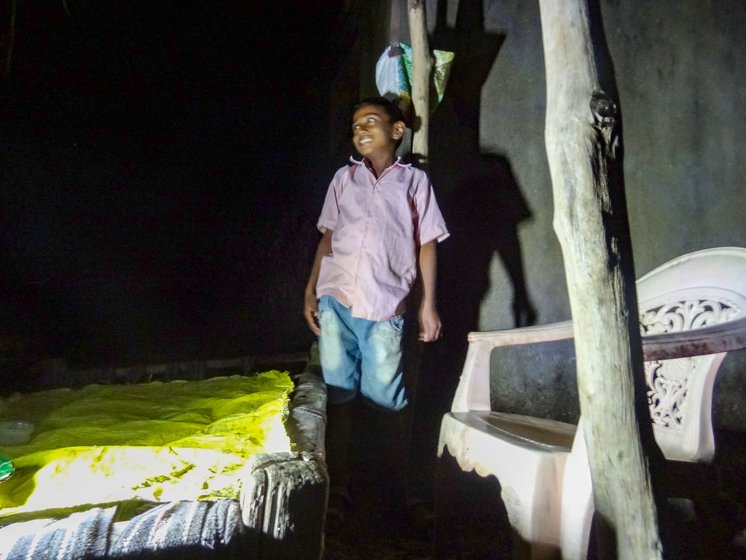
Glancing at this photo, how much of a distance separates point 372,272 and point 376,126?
31.3 inches

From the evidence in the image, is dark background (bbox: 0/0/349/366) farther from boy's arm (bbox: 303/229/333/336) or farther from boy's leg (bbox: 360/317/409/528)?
boy's leg (bbox: 360/317/409/528)

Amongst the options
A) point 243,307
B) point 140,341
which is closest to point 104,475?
point 140,341

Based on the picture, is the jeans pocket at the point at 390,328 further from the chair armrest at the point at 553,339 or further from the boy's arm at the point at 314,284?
the boy's arm at the point at 314,284

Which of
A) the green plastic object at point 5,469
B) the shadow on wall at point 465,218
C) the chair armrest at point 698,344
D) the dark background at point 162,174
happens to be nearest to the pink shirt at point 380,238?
the shadow on wall at point 465,218

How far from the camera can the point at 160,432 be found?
6.47 ft

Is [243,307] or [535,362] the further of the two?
[243,307]

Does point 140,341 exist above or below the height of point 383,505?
above

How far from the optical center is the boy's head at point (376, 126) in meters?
2.42

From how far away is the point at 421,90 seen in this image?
2658 millimetres

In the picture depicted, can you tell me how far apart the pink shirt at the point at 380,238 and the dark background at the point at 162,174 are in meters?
3.42

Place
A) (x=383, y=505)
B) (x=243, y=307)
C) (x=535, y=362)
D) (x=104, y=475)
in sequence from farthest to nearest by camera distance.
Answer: (x=243, y=307) < (x=535, y=362) < (x=383, y=505) < (x=104, y=475)

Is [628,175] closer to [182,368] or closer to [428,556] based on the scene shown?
[428,556]

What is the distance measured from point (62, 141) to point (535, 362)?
563 centimetres

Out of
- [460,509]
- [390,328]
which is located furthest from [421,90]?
[460,509]
